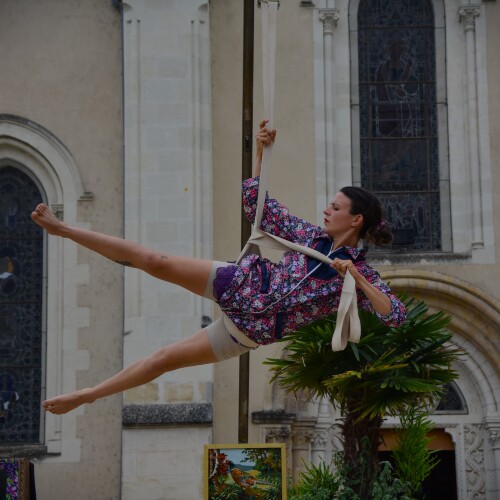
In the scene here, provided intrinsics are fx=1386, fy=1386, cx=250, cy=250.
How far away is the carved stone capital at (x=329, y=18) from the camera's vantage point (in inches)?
516

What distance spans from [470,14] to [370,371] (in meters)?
7.27

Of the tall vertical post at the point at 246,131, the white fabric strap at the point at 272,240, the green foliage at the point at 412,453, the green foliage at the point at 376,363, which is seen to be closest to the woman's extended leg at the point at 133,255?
Result: the white fabric strap at the point at 272,240

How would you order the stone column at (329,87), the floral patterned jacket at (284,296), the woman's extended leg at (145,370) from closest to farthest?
the floral patterned jacket at (284,296) < the woman's extended leg at (145,370) < the stone column at (329,87)

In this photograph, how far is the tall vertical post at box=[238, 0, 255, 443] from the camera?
10352 mm

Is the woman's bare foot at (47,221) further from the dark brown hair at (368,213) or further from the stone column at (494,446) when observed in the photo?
the stone column at (494,446)

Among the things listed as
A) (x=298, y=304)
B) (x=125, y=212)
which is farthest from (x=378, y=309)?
(x=125, y=212)

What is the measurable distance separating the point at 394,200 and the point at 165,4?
284 centimetres

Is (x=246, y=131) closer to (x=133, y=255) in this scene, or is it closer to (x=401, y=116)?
(x=401, y=116)

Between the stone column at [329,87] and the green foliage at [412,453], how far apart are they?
5905 mm

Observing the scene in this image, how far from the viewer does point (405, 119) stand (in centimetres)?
1334

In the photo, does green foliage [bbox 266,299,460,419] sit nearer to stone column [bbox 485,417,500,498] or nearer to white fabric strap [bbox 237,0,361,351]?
white fabric strap [bbox 237,0,361,351]

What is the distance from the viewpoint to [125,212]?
12617 mm

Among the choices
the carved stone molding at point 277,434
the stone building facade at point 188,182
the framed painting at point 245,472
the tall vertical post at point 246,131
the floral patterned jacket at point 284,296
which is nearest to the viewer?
the floral patterned jacket at point 284,296

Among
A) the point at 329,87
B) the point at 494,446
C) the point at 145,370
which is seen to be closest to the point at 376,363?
the point at 145,370
